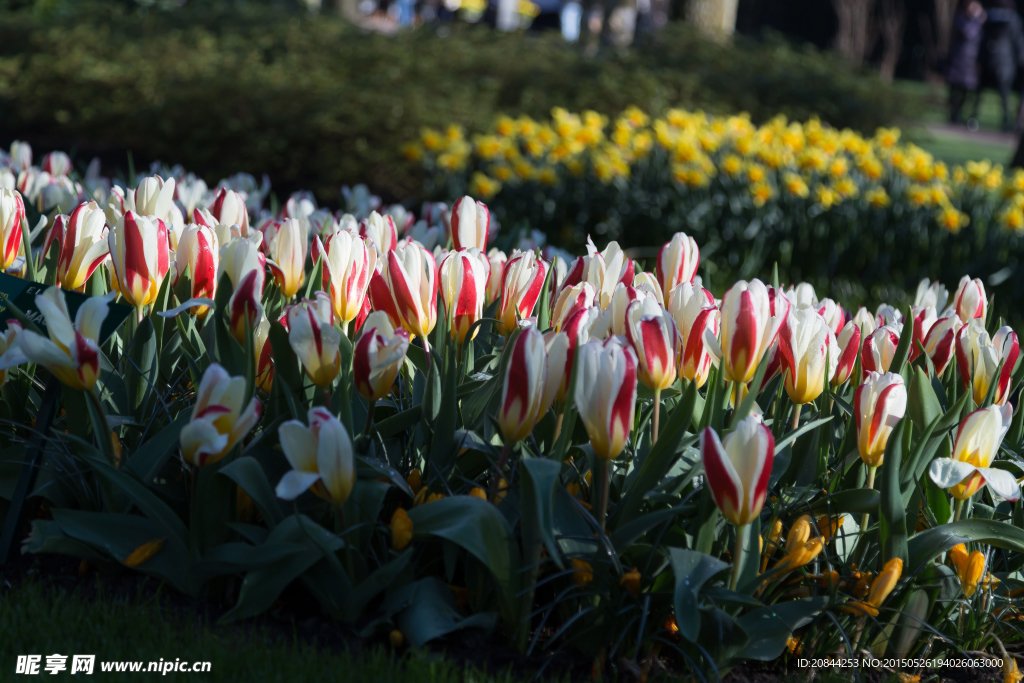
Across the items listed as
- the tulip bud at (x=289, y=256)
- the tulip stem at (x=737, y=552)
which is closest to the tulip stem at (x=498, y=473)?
the tulip stem at (x=737, y=552)

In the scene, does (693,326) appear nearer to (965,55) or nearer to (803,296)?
(803,296)

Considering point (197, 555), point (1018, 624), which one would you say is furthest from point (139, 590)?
point (1018, 624)

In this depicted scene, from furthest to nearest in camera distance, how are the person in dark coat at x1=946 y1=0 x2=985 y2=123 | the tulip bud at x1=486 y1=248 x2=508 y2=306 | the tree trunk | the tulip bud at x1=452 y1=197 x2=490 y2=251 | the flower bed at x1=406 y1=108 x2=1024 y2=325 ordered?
1. the person in dark coat at x1=946 y1=0 x2=985 y2=123
2. the tree trunk
3. the flower bed at x1=406 y1=108 x2=1024 y2=325
4. the tulip bud at x1=452 y1=197 x2=490 y2=251
5. the tulip bud at x1=486 y1=248 x2=508 y2=306

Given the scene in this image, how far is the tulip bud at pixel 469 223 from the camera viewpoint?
87.7 inches

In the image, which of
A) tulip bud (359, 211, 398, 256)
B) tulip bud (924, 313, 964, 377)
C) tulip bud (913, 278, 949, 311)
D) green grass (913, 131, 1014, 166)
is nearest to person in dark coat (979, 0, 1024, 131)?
green grass (913, 131, 1014, 166)

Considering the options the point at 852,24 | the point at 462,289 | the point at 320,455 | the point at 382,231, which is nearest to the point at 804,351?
the point at 462,289

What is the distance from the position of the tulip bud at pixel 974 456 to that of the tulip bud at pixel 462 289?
852 mm

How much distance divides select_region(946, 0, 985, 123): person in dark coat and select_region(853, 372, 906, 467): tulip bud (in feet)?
59.4

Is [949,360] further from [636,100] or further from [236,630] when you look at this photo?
[636,100]

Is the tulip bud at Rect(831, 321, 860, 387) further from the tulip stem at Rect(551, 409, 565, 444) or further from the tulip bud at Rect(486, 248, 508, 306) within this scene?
the tulip bud at Rect(486, 248, 508, 306)

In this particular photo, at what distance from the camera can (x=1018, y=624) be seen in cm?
176

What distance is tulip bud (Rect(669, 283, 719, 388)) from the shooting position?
1641 mm

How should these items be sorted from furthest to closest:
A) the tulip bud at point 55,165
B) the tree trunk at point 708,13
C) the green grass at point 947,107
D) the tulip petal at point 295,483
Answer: the green grass at point 947,107, the tree trunk at point 708,13, the tulip bud at point 55,165, the tulip petal at point 295,483

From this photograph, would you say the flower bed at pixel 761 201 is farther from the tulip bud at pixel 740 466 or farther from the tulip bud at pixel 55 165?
the tulip bud at pixel 740 466
